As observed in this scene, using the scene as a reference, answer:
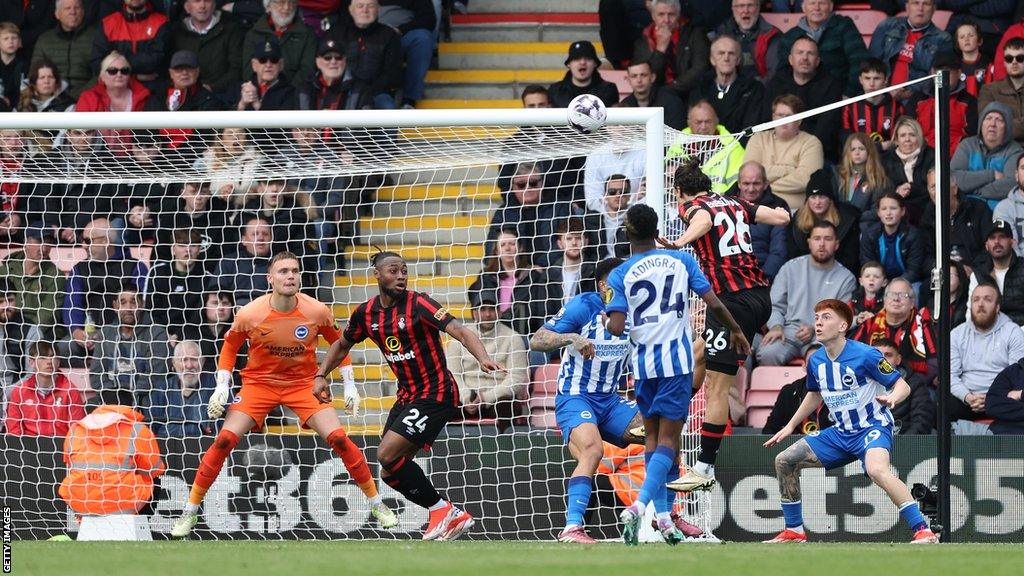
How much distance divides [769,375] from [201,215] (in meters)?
5.31

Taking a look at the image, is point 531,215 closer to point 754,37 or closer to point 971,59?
Answer: point 754,37

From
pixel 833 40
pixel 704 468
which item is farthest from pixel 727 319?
pixel 833 40

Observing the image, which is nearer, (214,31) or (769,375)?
(769,375)

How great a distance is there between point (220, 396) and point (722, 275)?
3.55m

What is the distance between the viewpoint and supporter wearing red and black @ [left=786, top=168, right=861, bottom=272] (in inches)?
535

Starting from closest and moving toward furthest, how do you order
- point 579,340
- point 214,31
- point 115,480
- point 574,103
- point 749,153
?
point 579,340, point 574,103, point 115,480, point 749,153, point 214,31

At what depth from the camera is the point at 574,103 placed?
1080cm

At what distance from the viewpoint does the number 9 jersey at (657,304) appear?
9195 millimetres

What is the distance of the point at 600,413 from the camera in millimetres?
10727

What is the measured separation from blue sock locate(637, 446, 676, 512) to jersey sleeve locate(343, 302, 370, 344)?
2950mm

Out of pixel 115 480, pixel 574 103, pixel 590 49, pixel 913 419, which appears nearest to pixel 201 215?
pixel 115 480

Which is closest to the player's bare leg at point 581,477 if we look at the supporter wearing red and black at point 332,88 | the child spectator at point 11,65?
the supporter wearing red and black at point 332,88

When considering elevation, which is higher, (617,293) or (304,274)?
(304,274)

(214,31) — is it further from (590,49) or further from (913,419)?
(913,419)
